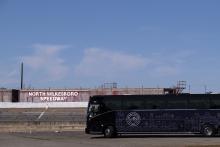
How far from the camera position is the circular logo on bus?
39.1m

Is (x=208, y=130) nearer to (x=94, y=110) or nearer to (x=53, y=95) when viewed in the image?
(x=94, y=110)

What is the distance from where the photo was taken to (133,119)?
39.1 metres

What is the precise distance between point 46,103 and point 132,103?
152 feet

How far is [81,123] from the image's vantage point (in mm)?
58938

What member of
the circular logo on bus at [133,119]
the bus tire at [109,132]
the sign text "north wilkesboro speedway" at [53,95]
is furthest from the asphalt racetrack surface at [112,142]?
the sign text "north wilkesboro speedway" at [53,95]

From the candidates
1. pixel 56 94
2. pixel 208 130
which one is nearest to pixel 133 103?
pixel 208 130

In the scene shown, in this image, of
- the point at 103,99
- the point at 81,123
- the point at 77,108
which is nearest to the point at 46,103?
the point at 77,108

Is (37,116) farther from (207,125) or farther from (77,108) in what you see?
(207,125)

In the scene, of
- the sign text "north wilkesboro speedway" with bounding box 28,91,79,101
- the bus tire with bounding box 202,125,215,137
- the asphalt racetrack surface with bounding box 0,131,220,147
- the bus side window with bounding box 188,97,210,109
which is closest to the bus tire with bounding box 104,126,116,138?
the asphalt racetrack surface with bounding box 0,131,220,147

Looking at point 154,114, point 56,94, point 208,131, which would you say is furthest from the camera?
point 56,94

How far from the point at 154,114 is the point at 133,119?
151 cm

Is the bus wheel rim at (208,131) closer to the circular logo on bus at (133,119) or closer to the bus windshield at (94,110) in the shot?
the circular logo on bus at (133,119)

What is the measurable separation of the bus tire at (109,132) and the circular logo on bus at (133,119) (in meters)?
1.21

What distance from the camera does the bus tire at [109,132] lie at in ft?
128
